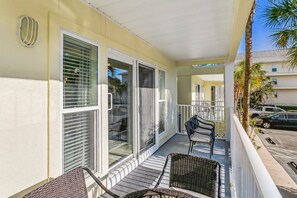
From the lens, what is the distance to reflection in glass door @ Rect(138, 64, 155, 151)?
3.81 meters

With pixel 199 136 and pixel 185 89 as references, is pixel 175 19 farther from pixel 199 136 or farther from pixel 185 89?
pixel 185 89

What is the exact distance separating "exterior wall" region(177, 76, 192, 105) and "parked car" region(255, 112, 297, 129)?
5.30 metres

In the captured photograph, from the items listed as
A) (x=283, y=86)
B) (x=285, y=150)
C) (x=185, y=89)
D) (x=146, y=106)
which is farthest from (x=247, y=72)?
(x=283, y=86)

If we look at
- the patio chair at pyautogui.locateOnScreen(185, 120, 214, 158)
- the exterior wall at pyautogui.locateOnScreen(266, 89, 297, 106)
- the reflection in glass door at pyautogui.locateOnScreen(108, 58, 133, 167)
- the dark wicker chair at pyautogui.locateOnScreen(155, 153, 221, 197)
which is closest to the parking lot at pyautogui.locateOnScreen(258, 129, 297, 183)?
the patio chair at pyautogui.locateOnScreen(185, 120, 214, 158)

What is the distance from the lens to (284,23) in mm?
3736

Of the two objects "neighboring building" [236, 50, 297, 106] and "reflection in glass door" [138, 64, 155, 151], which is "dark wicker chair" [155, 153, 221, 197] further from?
"neighboring building" [236, 50, 297, 106]

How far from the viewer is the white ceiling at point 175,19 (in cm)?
225

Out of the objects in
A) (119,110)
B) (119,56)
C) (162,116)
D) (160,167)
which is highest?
(119,56)

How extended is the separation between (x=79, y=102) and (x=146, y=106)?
2.05 m

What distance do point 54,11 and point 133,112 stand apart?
214cm

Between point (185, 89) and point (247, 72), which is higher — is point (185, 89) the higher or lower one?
the lower one

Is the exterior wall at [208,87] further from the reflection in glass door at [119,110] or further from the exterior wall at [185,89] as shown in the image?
the reflection in glass door at [119,110]

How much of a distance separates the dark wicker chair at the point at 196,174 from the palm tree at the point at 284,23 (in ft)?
10.9

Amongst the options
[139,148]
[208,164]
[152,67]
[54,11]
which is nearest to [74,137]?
[54,11]
